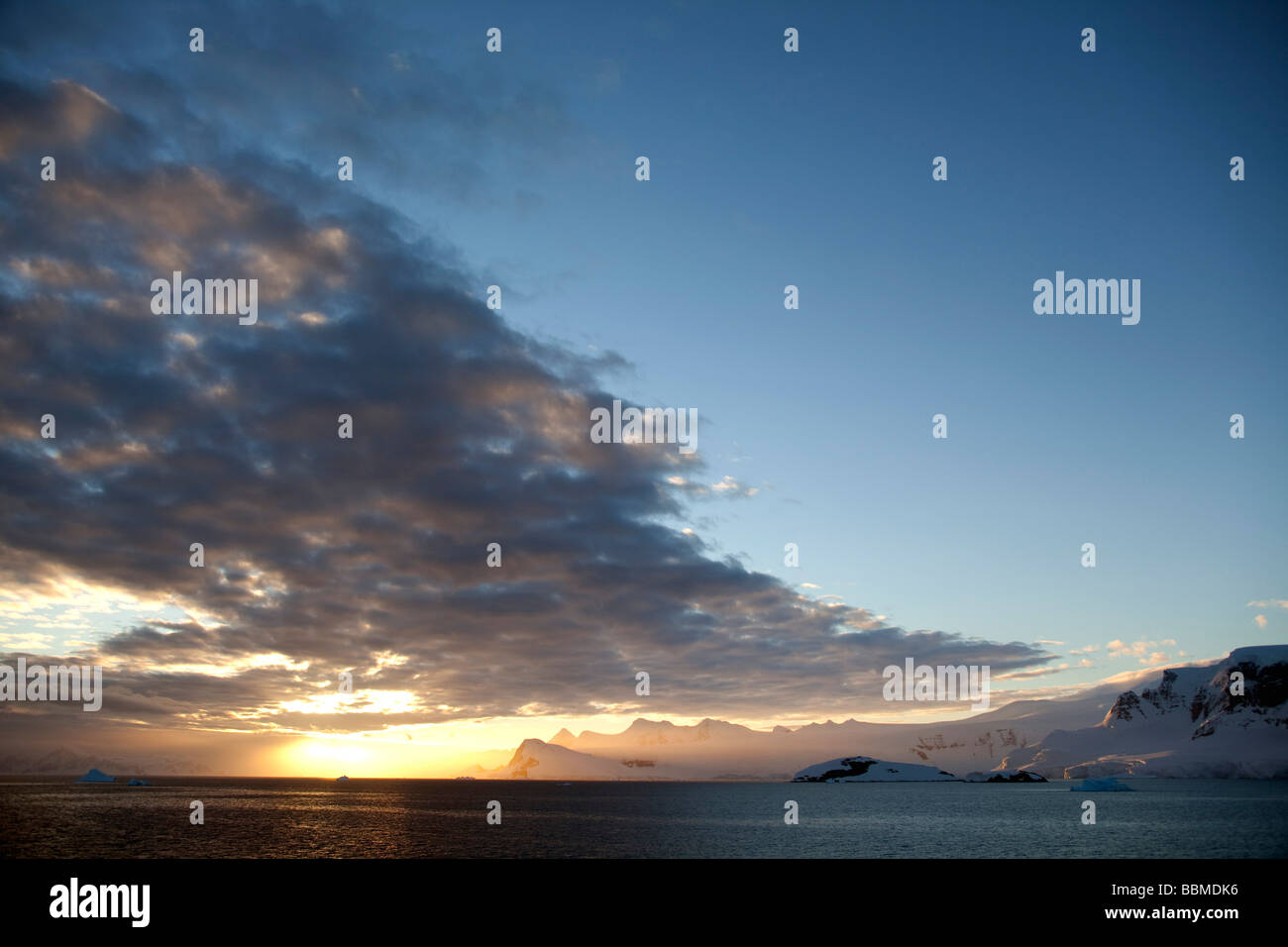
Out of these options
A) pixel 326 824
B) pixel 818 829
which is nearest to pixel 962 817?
pixel 818 829

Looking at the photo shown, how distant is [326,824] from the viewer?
371 feet

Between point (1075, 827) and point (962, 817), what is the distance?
28.2 metres
